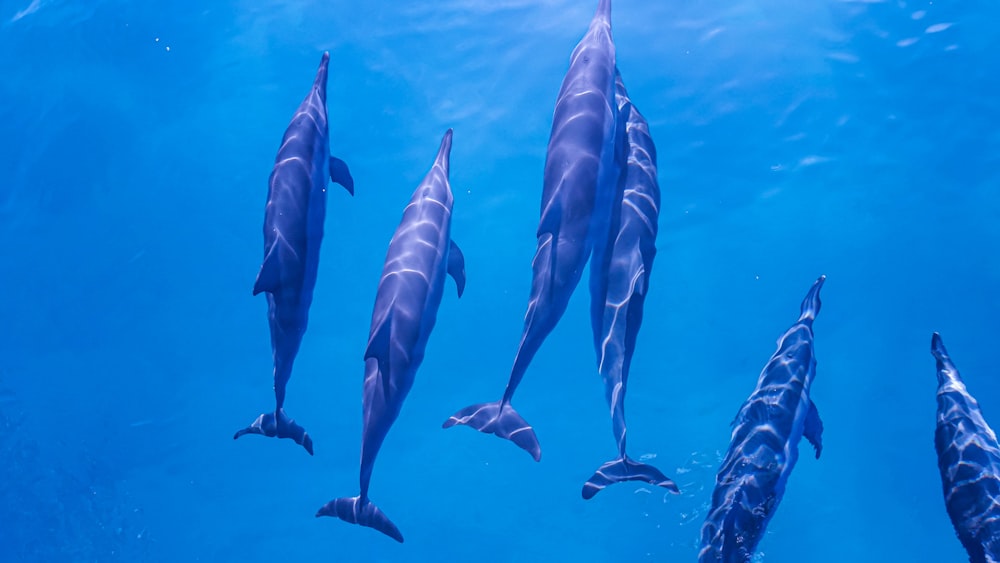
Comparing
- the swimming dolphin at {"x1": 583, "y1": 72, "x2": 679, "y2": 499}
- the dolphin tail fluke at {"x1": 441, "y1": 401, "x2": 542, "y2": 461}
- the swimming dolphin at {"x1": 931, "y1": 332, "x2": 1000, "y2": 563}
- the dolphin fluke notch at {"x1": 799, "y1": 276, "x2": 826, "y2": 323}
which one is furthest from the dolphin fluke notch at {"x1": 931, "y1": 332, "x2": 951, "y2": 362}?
the dolphin tail fluke at {"x1": 441, "y1": 401, "x2": 542, "y2": 461}

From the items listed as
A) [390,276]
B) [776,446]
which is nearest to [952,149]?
[776,446]

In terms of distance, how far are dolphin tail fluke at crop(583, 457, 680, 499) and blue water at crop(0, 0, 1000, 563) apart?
27.1 feet

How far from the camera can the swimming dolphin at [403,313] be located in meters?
5.25

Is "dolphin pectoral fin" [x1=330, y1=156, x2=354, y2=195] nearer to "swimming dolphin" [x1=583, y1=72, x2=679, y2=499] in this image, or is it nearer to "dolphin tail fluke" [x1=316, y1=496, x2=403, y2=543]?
"swimming dolphin" [x1=583, y1=72, x2=679, y2=499]

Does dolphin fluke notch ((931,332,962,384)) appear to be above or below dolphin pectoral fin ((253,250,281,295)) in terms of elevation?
below

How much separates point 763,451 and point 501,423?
212cm

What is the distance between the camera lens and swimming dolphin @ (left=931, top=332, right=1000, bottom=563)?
457cm

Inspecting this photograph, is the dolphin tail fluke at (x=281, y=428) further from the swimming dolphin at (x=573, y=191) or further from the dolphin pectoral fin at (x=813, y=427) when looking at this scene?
the dolphin pectoral fin at (x=813, y=427)

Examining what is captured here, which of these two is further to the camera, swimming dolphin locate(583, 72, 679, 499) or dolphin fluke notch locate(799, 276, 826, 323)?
dolphin fluke notch locate(799, 276, 826, 323)

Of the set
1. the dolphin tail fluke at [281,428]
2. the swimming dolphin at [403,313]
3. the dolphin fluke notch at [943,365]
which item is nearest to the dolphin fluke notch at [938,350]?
the dolphin fluke notch at [943,365]

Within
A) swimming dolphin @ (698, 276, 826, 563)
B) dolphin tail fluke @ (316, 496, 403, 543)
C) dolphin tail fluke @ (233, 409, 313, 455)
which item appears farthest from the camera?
dolphin tail fluke @ (233, 409, 313, 455)

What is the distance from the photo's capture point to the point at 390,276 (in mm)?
5414

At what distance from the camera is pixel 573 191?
4.85 meters

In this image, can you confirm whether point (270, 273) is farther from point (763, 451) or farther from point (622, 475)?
point (763, 451)
